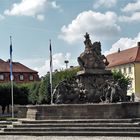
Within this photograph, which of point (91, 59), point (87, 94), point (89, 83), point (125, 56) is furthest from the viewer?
point (125, 56)

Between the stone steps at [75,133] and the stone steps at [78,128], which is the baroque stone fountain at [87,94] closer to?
the stone steps at [78,128]

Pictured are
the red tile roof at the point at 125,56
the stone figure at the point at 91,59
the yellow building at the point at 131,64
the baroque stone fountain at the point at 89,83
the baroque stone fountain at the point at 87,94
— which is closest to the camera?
the baroque stone fountain at the point at 87,94

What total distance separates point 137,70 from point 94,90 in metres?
61.2

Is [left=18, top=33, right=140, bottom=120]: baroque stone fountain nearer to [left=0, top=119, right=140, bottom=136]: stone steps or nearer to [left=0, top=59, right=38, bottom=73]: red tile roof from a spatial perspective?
[left=0, top=119, right=140, bottom=136]: stone steps

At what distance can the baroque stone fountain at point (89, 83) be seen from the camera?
89.2 ft

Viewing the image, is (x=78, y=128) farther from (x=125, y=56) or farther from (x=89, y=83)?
(x=125, y=56)

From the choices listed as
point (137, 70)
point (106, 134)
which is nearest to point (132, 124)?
point (106, 134)

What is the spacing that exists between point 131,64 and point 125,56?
5.72 m

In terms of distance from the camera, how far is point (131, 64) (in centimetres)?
8869

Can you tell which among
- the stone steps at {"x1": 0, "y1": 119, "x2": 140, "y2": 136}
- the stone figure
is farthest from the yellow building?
the stone steps at {"x1": 0, "y1": 119, "x2": 140, "y2": 136}

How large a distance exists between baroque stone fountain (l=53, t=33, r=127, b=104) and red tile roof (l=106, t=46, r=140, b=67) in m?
60.2

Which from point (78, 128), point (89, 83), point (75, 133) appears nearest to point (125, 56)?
point (89, 83)

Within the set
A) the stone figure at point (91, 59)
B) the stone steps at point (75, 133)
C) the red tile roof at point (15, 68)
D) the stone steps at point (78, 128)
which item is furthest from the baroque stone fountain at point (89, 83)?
the red tile roof at point (15, 68)

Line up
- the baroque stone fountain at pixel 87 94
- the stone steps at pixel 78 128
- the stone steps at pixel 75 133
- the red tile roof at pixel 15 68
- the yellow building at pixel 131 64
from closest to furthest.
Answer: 1. the stone steps at pixel 75 133
2. the stone steps at pixel 78 128
3. the baroque stone fountain at pixel 87 94
4. the yellow building at pixel 131 64
5. the red tile roof at pixel 15 68
